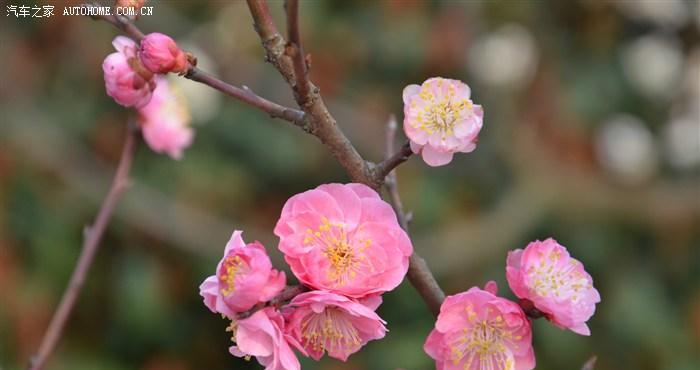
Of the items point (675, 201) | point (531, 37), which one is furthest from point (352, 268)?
point (531, 37)

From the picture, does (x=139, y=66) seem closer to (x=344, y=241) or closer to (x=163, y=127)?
(x=344, y=241)

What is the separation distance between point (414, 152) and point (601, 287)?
1.89 metres

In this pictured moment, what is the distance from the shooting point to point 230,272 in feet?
1.37

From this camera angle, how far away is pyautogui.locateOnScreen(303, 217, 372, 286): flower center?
17.5 inches

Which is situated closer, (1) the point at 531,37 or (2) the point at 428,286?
(2) the point at 428,286

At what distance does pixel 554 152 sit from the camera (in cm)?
235

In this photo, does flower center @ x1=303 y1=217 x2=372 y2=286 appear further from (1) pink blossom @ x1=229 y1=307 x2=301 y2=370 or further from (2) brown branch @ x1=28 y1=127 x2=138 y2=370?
(2) brown branch @ x1=28 y1=127 x2=138 y2=370

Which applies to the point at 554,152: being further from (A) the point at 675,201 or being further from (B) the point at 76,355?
(B) the point at 76,355

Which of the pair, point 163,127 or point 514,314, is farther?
point 163,127

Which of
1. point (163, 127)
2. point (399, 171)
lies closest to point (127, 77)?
point (163, 127)

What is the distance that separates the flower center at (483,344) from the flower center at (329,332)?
0.05 meters

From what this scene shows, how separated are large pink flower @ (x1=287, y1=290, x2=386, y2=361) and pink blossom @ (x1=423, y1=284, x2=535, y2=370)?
3 centimetres

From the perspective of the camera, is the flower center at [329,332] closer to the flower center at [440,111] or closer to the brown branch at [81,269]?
the flower center at [440,111]

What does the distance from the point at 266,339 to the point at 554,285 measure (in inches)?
6.0
